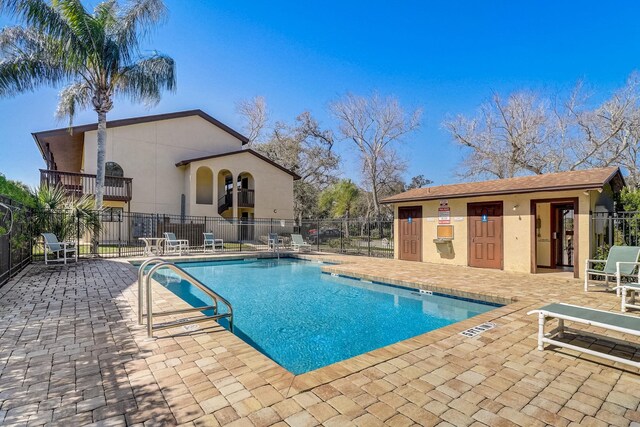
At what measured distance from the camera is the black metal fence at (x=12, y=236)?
682 centimetres

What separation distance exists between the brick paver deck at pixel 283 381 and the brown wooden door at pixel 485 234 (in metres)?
6.21

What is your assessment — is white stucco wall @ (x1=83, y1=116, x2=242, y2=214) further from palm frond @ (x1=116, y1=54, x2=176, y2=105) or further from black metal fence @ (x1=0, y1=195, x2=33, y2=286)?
black metal fence @ (x1=0, y1=195, x2=33, y2=286)

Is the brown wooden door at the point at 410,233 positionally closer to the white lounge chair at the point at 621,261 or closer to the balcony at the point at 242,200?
the white lounge chair at the point at 621,261

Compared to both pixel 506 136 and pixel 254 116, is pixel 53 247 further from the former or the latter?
pixel 506 136

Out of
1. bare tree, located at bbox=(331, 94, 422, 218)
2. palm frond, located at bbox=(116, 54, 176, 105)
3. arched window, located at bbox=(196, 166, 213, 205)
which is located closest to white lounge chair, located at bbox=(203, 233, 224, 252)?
palm frond, located at bbox=(116, 54, 176, 105)

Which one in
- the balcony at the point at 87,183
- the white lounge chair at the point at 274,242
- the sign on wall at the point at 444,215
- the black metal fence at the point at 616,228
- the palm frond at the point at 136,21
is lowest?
the white lounge chair at the point at 274,242

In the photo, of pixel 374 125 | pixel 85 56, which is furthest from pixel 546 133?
pixel 85 56

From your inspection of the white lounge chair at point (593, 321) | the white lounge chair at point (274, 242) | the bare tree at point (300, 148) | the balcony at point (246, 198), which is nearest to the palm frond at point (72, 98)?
the balcony at point (246, 198)

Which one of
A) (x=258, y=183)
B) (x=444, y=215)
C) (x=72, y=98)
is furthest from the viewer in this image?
(x=258, y=183)

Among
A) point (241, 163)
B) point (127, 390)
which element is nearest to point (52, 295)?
point (127, 390)

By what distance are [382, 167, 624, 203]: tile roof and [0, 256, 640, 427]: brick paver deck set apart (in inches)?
227

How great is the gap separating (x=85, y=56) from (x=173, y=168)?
946 cm

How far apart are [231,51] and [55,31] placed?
6.51m

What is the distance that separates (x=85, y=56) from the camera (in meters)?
12.9
